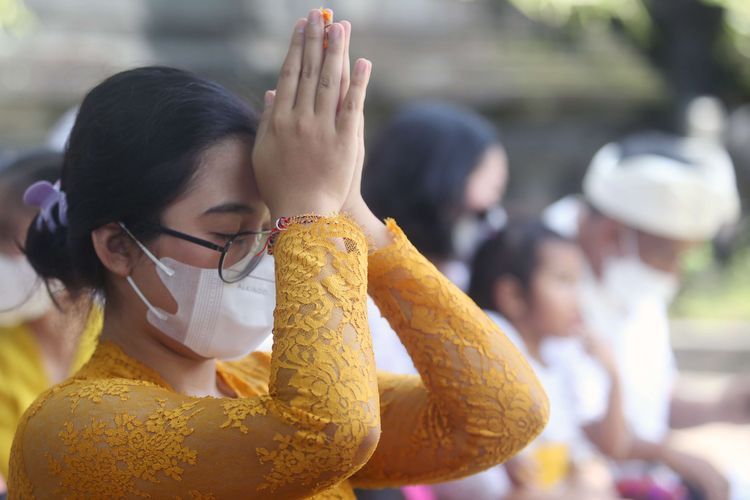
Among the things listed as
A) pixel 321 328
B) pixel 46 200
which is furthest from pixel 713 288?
pixel 321 328

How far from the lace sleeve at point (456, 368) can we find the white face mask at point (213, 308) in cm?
22

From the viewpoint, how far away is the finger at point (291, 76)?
5.88 feet

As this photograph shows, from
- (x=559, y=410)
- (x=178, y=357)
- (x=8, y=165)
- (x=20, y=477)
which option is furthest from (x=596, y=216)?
(x=20, y=477)

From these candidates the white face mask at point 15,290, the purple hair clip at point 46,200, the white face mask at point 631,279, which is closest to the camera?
the purple hair clip at point 46,200

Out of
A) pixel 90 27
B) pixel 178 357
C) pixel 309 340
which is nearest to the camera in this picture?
pixel 309 340

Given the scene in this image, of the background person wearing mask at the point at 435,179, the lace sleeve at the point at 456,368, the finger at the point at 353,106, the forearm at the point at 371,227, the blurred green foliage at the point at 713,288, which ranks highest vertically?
the finger at the point at 353,106

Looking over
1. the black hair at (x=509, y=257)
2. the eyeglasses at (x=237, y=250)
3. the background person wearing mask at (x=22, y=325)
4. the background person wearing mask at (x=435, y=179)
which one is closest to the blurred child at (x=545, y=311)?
the black hair at (x=509, y=257)

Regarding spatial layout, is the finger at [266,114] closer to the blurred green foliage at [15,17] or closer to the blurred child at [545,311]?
the blurred child at [545,311]

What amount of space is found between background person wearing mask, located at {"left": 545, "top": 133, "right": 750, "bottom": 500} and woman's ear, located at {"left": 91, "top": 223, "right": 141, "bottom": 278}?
3057 millimetres

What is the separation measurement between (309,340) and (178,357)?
0.50 m

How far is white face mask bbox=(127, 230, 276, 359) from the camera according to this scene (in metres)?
1.92

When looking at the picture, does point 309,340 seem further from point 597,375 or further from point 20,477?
point 597,375

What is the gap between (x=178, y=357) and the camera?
6.72 ft

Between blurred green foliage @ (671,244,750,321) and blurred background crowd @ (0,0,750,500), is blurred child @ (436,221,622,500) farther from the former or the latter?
blurred green foliage @ (671,244,750,321)
